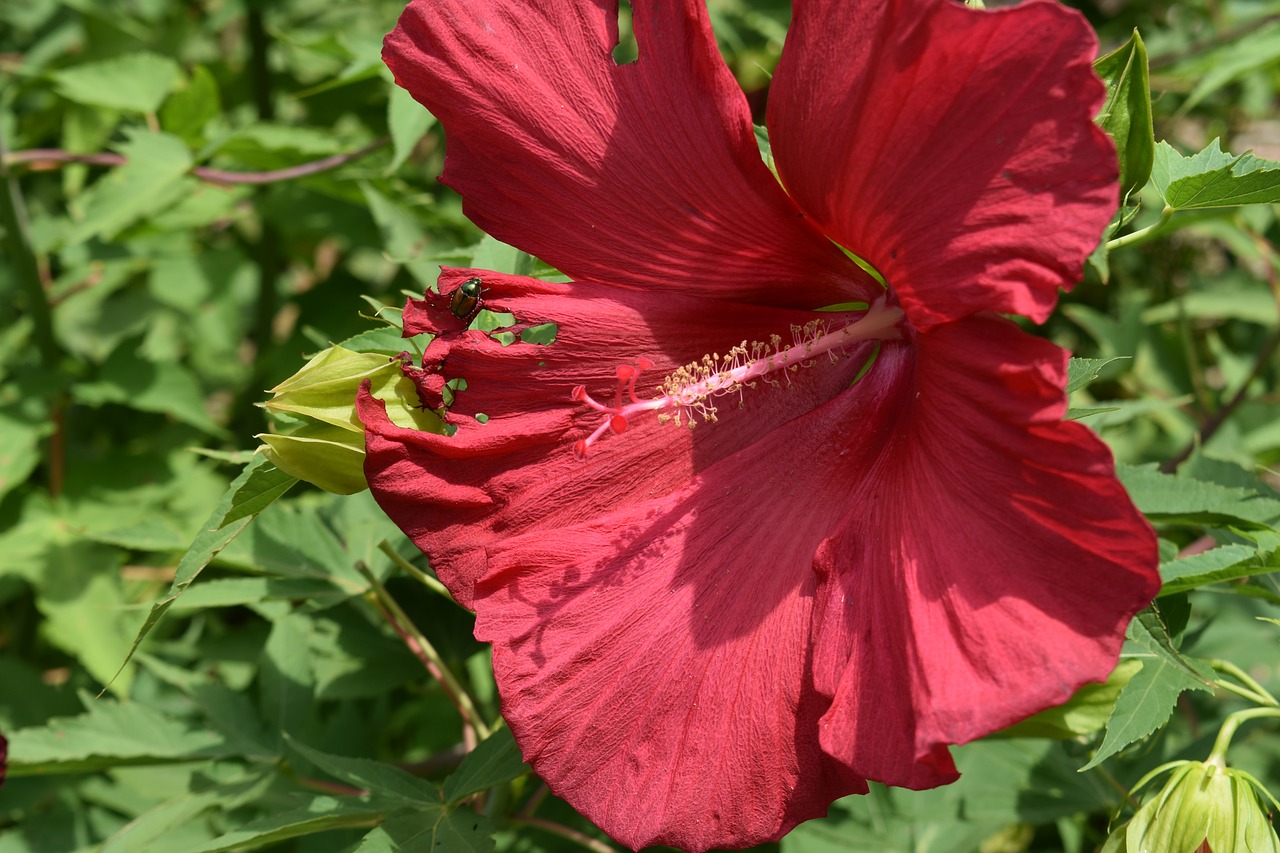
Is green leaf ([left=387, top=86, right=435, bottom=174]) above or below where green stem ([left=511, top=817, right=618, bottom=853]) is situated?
above

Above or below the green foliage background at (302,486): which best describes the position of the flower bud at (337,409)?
above

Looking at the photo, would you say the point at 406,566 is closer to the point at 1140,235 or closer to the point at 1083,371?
the point at 1083,371

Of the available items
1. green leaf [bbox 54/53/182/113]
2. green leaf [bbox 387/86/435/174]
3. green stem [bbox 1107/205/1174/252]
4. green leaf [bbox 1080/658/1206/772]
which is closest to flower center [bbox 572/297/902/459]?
green stem [bbox 1107/205/1174/252]

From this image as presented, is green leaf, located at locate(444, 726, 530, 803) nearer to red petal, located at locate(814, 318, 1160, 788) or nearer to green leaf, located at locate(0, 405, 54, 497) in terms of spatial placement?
red petal, located at locate(814, 318, 1160, 788)

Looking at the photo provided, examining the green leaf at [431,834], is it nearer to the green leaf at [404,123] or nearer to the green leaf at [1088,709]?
the green leaf at [1088,709]

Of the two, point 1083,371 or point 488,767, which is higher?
point 1083,371

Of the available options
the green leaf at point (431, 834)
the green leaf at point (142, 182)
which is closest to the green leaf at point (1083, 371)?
the green leaf at point (431, 834)

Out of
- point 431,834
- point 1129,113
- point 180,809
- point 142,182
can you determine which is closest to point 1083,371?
point 1129,113
